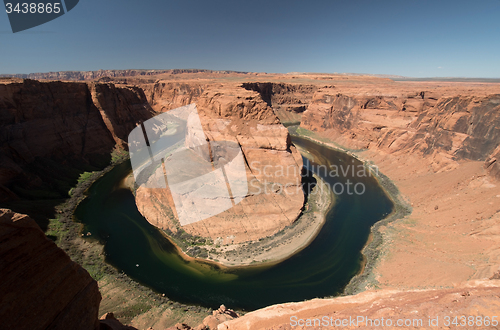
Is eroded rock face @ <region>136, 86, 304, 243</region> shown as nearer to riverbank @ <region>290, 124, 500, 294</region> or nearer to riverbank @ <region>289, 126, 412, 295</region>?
riverbank @ <region>289, 126, 412, 295</region>

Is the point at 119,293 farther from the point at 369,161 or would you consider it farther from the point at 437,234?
the point at 369,161

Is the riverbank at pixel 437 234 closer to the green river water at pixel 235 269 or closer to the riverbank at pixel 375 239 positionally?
the riverbank at pixel 375 239

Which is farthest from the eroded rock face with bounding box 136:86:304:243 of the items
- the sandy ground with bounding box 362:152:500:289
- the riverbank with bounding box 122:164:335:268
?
the sandy ground with bounding box 362:152:500:289

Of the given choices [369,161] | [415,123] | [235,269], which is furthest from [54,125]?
[415,123]

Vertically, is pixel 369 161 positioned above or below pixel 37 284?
below

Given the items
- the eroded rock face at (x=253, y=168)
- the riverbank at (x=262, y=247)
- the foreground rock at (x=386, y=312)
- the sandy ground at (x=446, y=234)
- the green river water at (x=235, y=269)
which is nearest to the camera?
the foreground rock at (x=386, y=312)

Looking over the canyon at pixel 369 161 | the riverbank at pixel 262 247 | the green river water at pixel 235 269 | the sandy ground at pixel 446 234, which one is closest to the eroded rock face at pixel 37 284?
the canyon at pixel 369 161

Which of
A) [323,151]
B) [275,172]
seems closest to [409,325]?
[275,172]
